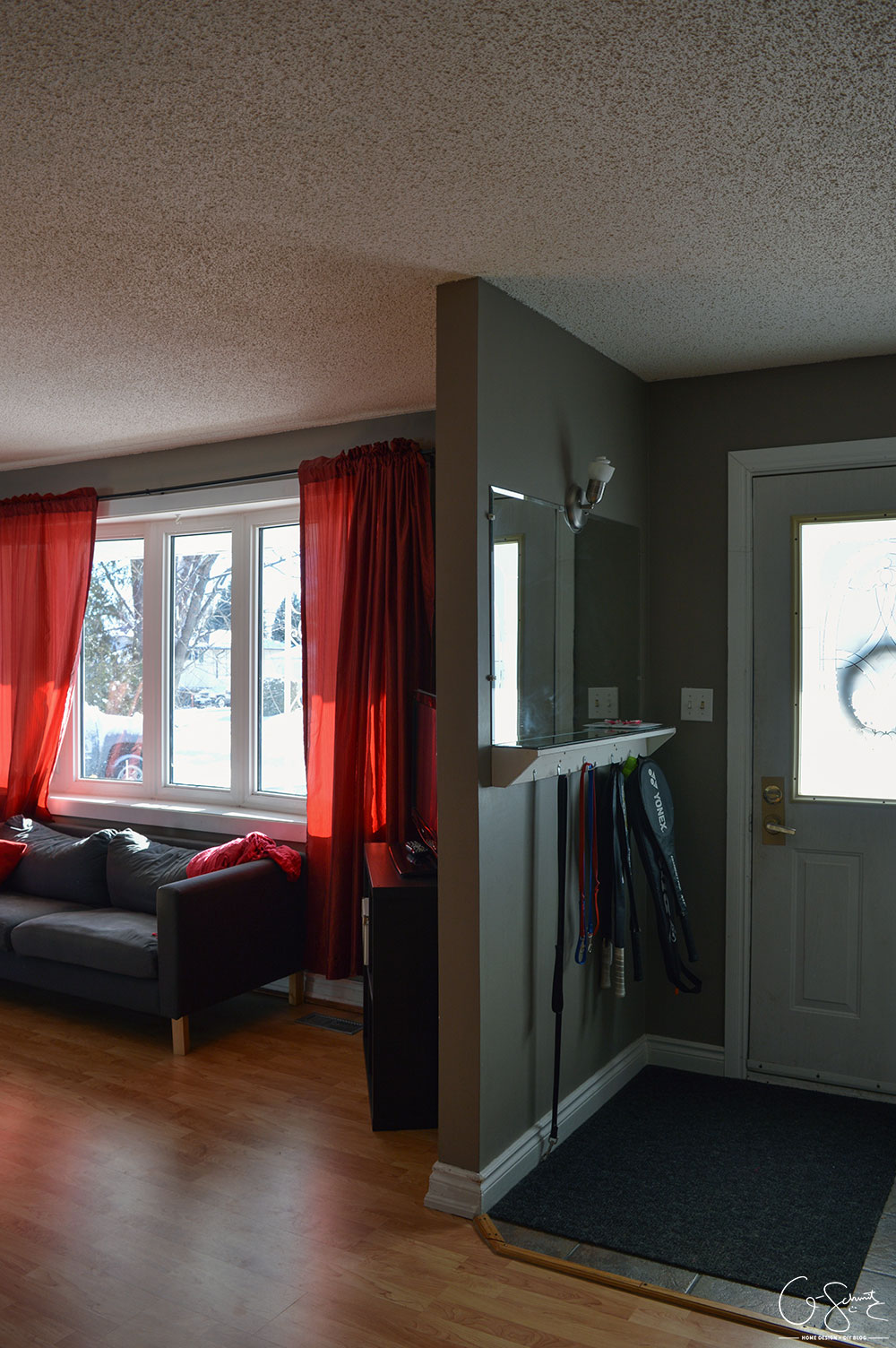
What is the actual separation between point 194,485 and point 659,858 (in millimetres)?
2811

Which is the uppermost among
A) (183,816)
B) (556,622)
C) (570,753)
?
(556,622)

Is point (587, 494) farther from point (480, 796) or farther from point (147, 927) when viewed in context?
point (147, 927)

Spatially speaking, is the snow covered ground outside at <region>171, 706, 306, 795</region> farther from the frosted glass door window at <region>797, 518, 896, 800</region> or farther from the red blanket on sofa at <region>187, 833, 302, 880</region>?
the frosted glass door window at <region>797, 518, 896, 800</region>

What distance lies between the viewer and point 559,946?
290 cm

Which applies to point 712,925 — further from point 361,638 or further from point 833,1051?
point 361,638

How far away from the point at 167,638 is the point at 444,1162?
316cm

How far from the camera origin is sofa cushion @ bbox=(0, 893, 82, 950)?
14.0 ft

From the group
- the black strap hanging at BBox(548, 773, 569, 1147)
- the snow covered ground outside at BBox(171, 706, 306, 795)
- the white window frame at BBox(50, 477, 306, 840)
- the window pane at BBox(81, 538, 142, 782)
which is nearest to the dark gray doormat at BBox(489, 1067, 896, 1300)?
the black strap hanging at BBox(548, 773, 569, 1147)

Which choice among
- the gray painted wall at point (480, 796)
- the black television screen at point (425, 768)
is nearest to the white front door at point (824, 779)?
the gray painted wall at point (480, 796)

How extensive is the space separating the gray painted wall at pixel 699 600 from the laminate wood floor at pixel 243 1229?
1.21m

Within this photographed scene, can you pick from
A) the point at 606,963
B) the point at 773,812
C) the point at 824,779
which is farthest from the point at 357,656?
the point at 824,779

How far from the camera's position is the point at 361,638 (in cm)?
410

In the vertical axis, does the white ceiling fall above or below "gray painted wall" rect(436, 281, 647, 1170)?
above

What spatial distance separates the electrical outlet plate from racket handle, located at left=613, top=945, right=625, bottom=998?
744mm
